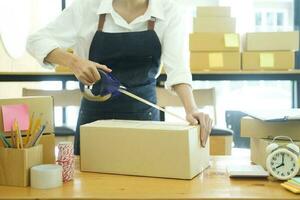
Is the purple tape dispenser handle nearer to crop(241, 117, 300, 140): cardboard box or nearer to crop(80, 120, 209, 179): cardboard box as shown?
crop(80, 120, 209, 179): cardboard box

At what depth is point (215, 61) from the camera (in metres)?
3.01

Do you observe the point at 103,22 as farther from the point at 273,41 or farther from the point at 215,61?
the point at 273,41

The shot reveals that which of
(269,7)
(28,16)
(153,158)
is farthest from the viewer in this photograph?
(269,7)

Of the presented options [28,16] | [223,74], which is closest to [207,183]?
[223,74]

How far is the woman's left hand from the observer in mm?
1163

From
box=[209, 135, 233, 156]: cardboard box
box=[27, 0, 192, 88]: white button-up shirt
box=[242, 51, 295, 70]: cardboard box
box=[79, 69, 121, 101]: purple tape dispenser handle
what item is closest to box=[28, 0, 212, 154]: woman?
box=[27, 0, 192, 88]: white button-up shirt

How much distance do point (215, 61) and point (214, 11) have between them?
15.3 inches

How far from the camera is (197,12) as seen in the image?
3.07m

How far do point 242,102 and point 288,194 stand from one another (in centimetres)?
313

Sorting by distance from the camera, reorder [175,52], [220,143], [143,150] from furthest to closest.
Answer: [220,143], [175,52], [143,150]

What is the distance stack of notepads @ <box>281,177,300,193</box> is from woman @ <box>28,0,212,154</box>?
655 mm

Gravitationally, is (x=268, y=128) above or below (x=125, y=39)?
below

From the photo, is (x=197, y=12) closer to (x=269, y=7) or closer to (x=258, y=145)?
(x=269, y=7)

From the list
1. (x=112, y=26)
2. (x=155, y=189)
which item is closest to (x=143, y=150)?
(x=155, y=189)
